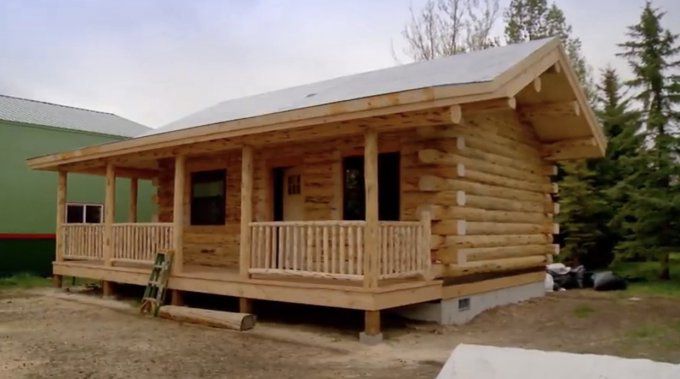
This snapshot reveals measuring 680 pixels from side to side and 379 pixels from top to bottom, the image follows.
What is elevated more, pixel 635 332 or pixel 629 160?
pixel 629 160

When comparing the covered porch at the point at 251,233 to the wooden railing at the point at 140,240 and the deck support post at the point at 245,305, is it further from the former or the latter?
the deck support post at the point at 245,305

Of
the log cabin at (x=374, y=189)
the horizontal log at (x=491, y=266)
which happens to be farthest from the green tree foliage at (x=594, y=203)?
the horizontal log at (x=491, y=266)

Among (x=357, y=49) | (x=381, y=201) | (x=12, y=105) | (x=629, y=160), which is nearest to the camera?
(x=381, y=201)

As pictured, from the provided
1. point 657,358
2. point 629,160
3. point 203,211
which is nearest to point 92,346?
point 203,211

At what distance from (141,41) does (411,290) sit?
15948 mm

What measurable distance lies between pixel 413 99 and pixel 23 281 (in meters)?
13.4

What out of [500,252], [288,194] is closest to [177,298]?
[288,194]

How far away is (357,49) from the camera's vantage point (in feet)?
95.6

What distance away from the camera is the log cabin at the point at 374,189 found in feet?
25.9

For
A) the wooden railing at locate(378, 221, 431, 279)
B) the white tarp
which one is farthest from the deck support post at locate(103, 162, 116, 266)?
the white tarp

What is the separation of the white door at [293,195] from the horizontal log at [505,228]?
318 cm

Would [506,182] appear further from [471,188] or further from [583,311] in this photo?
[583,311]

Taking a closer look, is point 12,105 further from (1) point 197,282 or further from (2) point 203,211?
(1) point 197,282

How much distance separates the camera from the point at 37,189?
17.8 m
